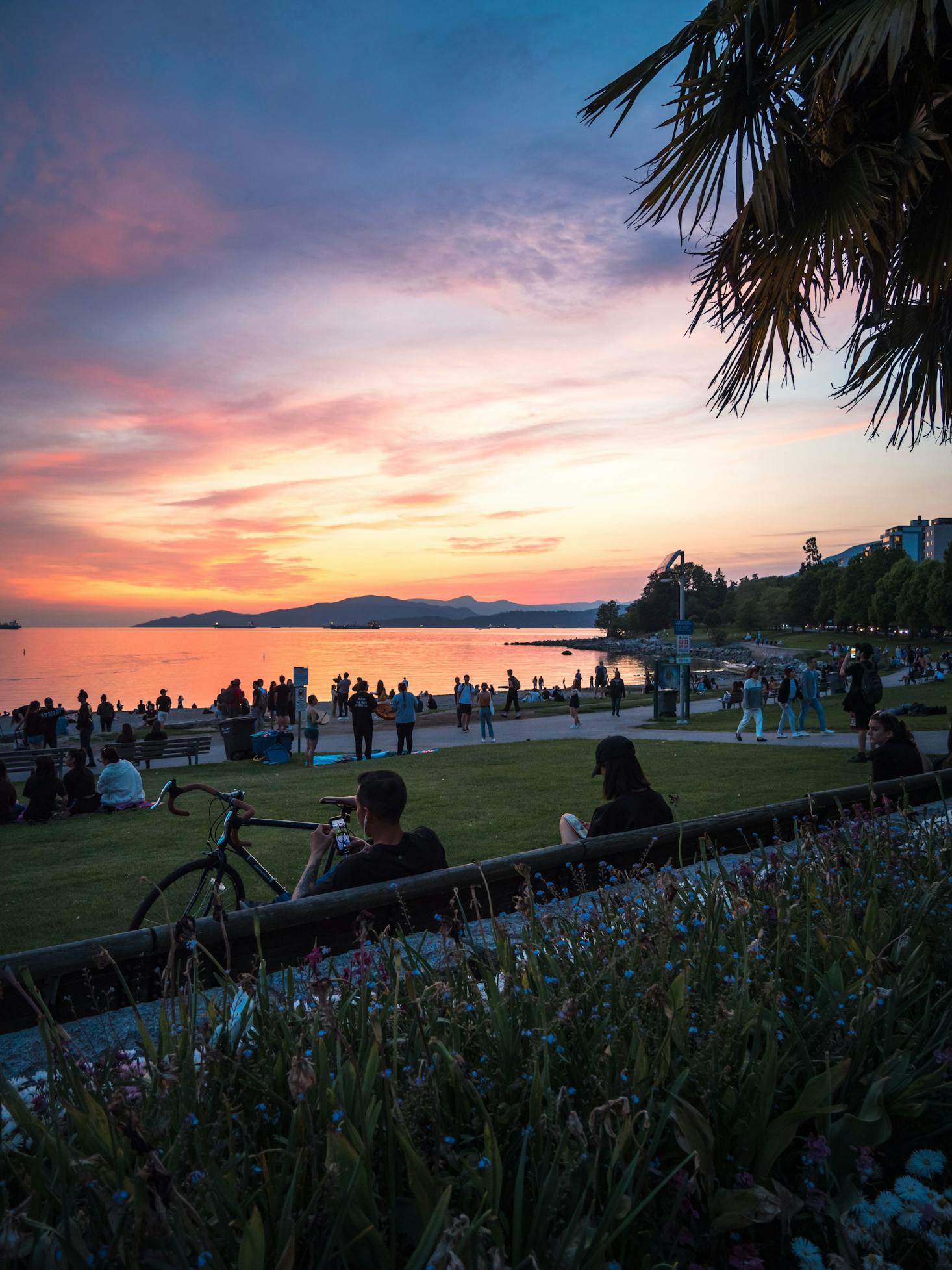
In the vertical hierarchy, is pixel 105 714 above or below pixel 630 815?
below

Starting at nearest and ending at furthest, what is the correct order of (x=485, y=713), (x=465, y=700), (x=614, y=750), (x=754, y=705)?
1. (x=614, y=750)
2. (x=754, y=705)
3. (x=485, y=713)
4. (x=465, y=700)

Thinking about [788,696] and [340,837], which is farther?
[788,696]

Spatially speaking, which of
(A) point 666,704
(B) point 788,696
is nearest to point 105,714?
(A) point 666,704

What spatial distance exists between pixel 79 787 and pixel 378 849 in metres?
10.9

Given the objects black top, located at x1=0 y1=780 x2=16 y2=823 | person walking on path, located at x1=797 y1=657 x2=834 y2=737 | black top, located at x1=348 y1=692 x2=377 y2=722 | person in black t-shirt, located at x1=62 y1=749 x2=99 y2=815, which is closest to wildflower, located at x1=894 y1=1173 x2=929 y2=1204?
person in black t-shirt, located at x1=62 y1=749 x2=99 y2=815

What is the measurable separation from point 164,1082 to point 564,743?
19.8 meters

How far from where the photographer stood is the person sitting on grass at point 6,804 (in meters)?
13.9

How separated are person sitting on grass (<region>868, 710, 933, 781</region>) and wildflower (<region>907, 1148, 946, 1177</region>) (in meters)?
6.76

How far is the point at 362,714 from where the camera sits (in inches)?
842

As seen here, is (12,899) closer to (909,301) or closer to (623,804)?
(623,804)

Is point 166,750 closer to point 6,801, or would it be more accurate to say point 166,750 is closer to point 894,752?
point 6,801

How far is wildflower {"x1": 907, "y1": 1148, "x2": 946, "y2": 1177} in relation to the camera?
2.24m

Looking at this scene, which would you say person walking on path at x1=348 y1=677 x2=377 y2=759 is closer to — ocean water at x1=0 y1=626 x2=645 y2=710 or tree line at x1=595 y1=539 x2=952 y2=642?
tree line at x1=595 y1=539 x2=952 y2=642

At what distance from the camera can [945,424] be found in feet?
18.4
